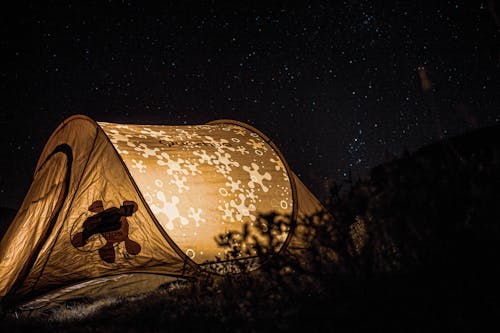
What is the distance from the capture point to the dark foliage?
150 cm

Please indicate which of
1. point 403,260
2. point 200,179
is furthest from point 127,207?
point 403,260

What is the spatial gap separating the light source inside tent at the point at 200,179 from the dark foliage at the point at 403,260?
223cm

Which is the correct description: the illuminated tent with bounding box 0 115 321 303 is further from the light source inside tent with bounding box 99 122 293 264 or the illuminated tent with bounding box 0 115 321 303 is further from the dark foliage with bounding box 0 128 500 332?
the dark foliage with bounding box 0 128 500 332

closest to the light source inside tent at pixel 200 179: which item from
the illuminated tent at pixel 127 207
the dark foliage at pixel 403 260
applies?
the illuminated tent at pixel 127 207

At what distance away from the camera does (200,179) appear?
16.4 feet

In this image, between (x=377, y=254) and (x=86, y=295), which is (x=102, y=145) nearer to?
(x=86, y=295)

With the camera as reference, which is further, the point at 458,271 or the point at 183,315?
the point at 183,315

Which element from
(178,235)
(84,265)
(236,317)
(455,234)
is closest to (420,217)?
(455,234)

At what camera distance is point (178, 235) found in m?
4.54

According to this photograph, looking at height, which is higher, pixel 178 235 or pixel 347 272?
pixel 178 235

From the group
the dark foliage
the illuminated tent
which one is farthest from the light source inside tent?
the dark foliage

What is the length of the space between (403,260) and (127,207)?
3437mm

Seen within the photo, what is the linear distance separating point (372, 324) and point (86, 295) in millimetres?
4042

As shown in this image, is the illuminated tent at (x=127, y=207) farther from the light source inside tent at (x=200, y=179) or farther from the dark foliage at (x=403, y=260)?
the dark foliage at (x=403, y=260)
